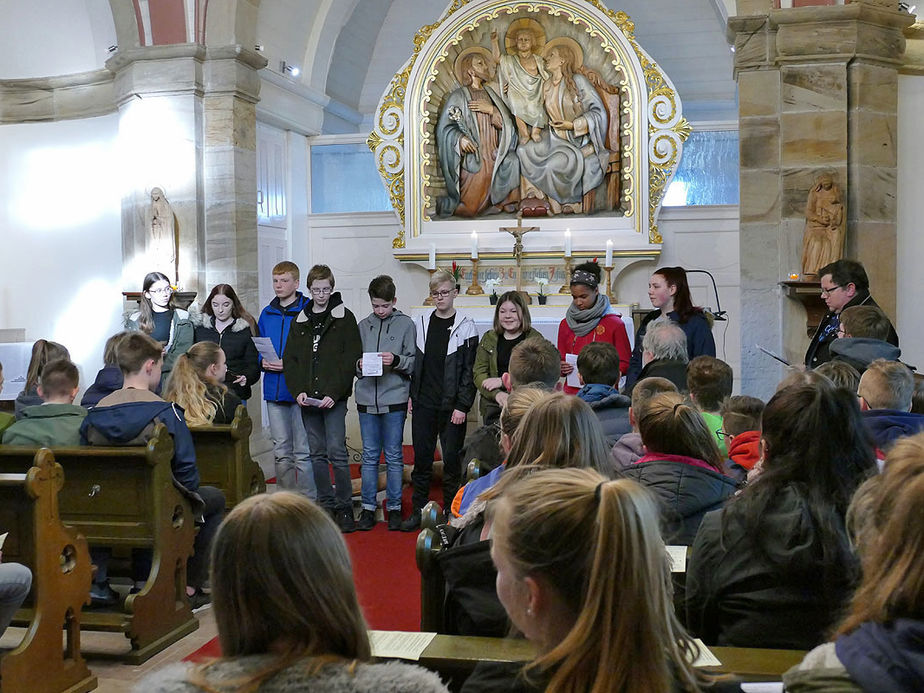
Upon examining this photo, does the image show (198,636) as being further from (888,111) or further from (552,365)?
(888,111)

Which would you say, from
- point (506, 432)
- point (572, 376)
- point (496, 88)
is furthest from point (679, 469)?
point (496, 88)

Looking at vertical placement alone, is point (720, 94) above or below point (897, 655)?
above

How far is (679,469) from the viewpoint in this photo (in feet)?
9.57

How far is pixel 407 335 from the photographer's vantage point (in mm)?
6547

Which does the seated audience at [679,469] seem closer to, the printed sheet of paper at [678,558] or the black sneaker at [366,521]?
the printed sheet of paper at [678,558]

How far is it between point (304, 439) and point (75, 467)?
2.43 meters

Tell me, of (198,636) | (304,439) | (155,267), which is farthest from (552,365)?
(155,267)

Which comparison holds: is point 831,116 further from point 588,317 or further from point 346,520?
point 346,520

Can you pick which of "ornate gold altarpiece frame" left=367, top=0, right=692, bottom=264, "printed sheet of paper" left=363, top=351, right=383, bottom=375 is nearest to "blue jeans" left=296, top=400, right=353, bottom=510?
"printed sheet of paper" left=363, top=351, right=383, bottom=375

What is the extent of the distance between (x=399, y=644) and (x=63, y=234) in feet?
28.2

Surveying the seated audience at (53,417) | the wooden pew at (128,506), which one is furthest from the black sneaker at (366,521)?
the seated audience at (53,417)

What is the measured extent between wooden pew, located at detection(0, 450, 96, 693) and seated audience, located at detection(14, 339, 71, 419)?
1.53m

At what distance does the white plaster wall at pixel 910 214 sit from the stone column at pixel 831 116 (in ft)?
1.25

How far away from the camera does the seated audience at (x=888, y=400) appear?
3275mm
